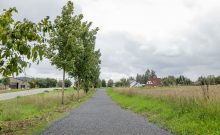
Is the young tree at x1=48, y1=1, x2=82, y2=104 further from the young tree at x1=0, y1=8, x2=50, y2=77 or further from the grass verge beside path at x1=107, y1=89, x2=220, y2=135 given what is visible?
the young tree at x1=0, y1=8, x2=50, y2=77

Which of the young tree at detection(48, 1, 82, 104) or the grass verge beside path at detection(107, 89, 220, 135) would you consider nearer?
the grass verge beside path at detection(107, 89, 220, 135)

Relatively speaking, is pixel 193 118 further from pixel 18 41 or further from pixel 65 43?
pixel 65 43

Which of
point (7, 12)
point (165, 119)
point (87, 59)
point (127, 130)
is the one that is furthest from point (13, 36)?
point (87, 59)

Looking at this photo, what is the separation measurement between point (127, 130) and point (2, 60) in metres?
7.32

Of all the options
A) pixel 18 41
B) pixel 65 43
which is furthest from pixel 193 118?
pixel 65 43

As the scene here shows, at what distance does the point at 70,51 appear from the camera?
4128 cm

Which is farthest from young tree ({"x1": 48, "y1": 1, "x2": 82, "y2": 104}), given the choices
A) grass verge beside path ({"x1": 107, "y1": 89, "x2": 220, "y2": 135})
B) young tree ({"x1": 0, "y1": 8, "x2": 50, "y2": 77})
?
young tree ({"x1": 0, "y1": 8, "x2": 50, "y2": 77})

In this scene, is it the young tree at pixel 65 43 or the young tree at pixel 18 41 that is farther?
the young tree at pixel 65 43

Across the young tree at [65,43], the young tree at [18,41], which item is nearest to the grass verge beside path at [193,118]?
the young tree at [18,41]

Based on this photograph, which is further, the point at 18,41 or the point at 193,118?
the point at 193,118

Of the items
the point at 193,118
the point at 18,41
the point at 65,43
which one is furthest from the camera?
the point at 65,43

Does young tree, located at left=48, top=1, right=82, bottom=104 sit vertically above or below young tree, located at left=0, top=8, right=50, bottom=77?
above

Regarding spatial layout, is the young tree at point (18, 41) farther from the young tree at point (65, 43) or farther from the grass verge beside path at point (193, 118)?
the young tree at point (65, 43)

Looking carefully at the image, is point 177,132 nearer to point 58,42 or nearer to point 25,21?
point 25,21
